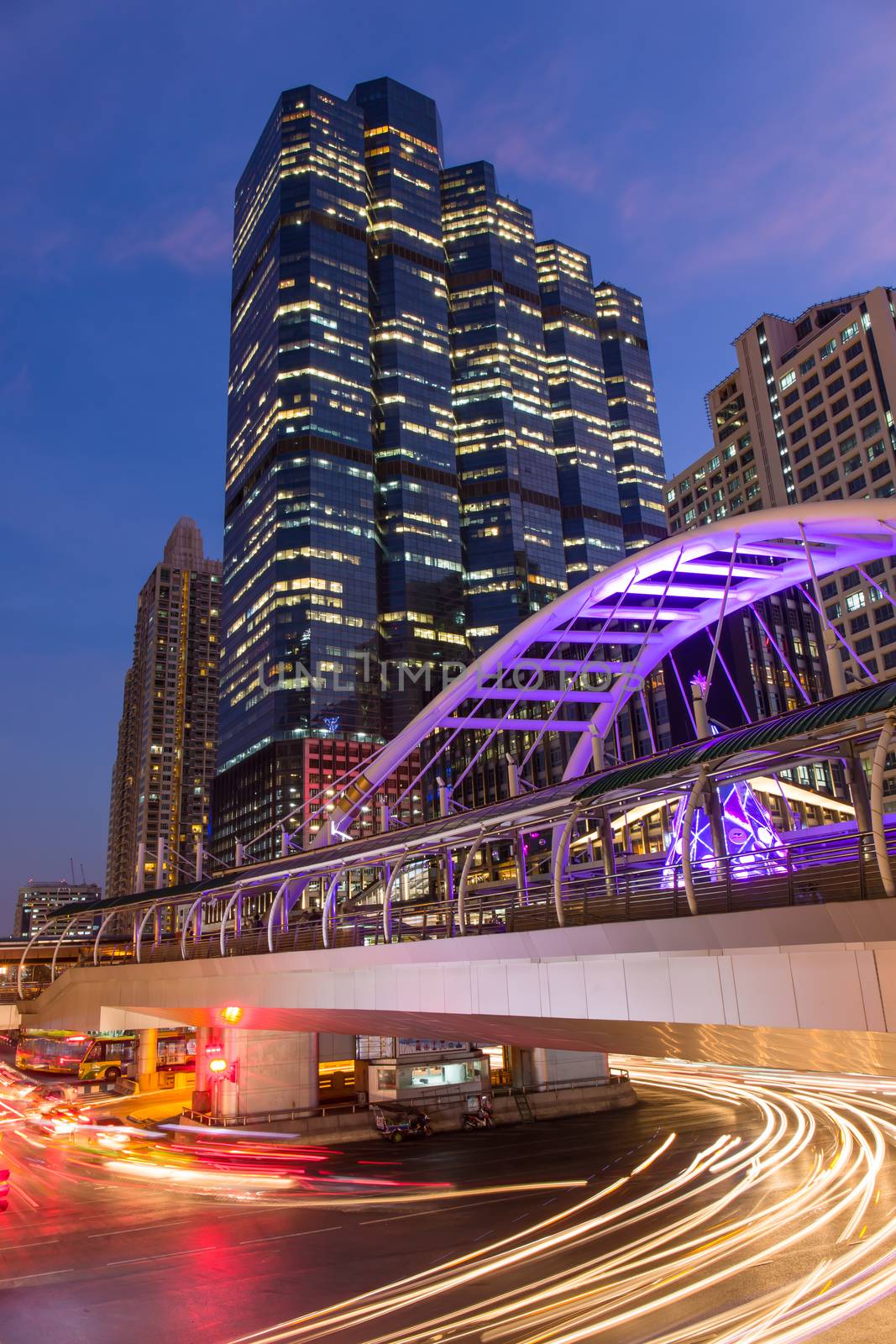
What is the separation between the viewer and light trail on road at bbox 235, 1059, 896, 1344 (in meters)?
18.8

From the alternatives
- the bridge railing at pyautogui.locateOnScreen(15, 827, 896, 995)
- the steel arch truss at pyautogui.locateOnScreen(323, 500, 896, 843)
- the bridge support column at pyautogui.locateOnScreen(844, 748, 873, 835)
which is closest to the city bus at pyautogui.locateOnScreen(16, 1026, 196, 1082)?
the steel arch truss at pyautogui.locateOnScreen(323, 500, 896, 843)

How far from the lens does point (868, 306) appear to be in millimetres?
115688

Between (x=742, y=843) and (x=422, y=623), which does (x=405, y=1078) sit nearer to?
(x=742, y=843)

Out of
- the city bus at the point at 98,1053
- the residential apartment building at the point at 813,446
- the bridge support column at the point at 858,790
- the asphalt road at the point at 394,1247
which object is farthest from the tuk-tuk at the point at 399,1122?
the residential apartment building at the point at 813,446

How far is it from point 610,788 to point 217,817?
172 metres

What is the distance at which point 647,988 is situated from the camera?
62.6ft

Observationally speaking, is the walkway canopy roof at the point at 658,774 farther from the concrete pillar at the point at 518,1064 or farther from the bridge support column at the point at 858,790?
the concrete pillar at the point at 518,1064

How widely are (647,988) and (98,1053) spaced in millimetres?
70274

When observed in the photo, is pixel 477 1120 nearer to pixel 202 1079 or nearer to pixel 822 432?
pixel 202 1079

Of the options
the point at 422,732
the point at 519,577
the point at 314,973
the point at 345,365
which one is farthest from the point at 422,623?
the point at 314,973

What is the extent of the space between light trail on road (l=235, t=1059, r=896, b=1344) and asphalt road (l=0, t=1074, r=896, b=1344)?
0.31 ft

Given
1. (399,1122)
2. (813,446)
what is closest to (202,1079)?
(399,1122)

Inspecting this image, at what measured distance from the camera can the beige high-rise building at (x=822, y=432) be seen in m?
109

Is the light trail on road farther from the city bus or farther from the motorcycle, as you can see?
the city bus
